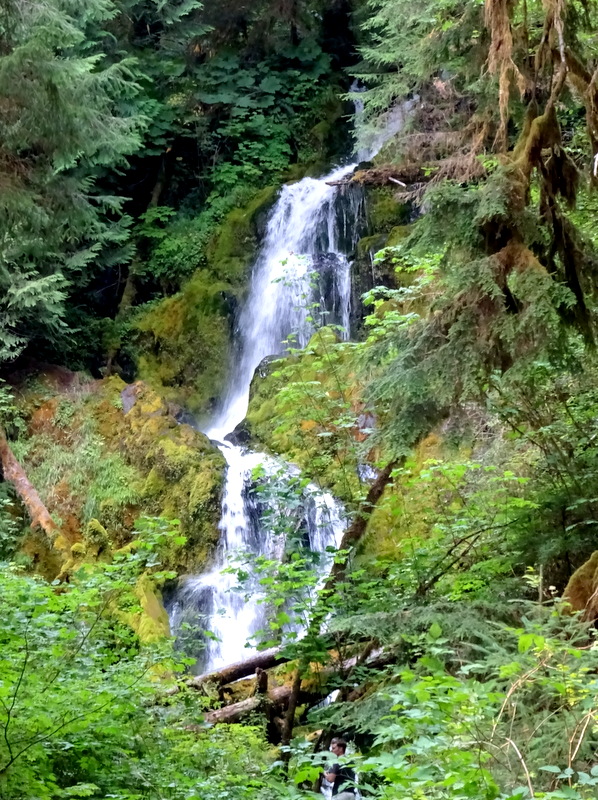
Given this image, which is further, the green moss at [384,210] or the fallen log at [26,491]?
the green moss at [384,210]

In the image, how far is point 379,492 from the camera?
19.5ft

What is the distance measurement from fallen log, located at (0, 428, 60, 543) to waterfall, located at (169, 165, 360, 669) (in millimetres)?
2195

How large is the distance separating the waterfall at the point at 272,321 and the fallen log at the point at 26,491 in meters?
2.20

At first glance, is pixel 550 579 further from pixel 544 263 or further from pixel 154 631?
pixel 154 631

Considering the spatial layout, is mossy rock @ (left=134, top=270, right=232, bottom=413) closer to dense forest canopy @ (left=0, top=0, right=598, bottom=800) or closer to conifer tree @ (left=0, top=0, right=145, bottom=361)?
dense forest canopy @ (left=0, top=0, right=598, bottom=800)

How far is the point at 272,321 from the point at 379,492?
24.3 feet

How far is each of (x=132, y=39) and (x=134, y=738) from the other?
50.3ft

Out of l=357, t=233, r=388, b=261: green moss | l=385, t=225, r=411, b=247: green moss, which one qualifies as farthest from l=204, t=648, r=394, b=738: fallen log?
l=357, t=233, r=388, b=261: green moss

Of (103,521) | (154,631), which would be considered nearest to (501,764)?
(154,631)

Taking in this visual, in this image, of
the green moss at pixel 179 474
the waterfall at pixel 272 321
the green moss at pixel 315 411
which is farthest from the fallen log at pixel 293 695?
the green moss at pixel 179 474

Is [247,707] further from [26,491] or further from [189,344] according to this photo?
[189,344]

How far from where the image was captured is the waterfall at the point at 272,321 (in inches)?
345

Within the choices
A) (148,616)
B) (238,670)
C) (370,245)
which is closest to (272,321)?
(370,245)

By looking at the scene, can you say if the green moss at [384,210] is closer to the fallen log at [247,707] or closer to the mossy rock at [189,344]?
the mossy rock at [189,344]
